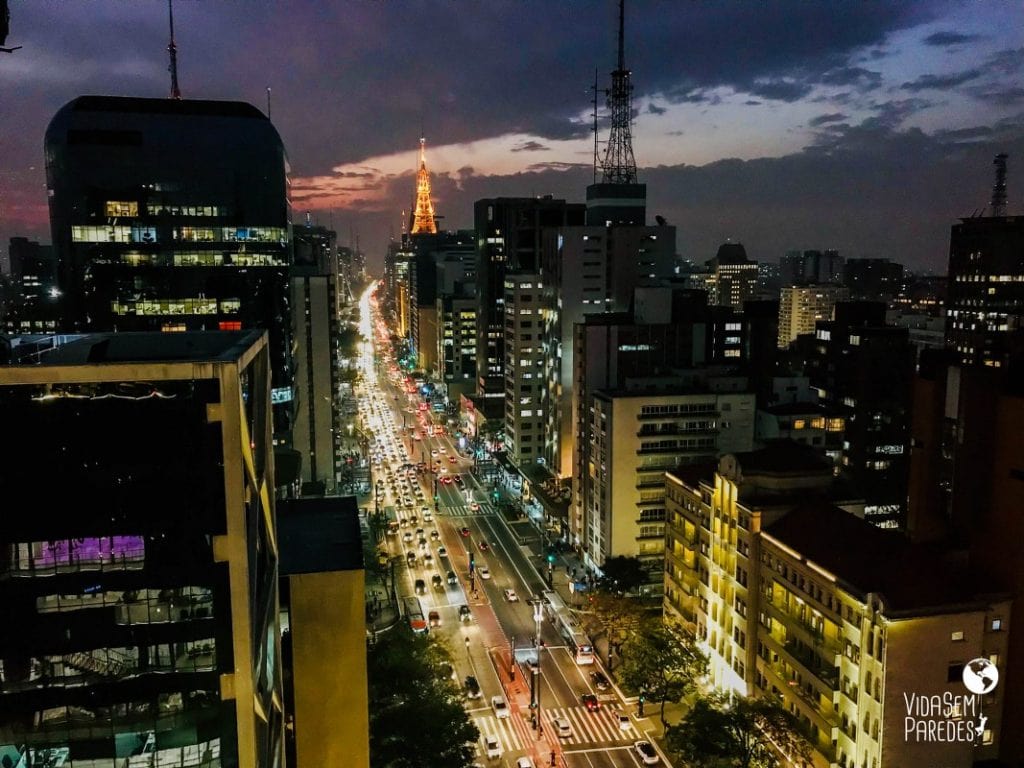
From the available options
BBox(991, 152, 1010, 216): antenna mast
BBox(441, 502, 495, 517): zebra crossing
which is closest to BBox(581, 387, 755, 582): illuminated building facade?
BBox(441, 502, 495, 517): zebra crossing

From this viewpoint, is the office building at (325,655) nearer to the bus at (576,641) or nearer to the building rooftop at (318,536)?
the building rooftop at (318,536)

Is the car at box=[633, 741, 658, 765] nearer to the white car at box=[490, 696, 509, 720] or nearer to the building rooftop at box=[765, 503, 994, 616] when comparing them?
the white car at box=[490, 696, 509, 720]

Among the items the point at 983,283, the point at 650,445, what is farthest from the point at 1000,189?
the point at 650,445

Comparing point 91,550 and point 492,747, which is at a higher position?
point 91,550

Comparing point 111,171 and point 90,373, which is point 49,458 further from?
point 111,171

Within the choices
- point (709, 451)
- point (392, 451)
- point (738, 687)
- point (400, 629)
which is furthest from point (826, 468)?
point (392, 451)

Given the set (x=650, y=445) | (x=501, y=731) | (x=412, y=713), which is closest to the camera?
(x=412, y=713)

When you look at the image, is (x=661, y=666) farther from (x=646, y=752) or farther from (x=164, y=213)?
(x=164, y=213)

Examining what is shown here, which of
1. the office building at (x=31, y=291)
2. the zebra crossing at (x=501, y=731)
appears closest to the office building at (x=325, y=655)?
the zebra crossing at (x=501, y=731)
